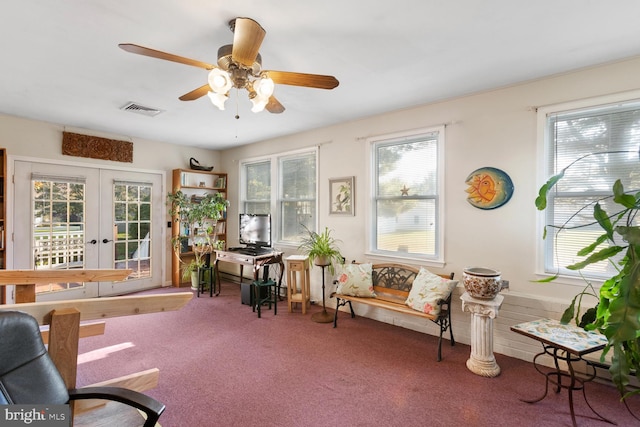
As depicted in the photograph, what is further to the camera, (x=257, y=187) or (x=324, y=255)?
(x=257, y=187)

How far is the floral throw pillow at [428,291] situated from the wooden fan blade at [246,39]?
2512mm

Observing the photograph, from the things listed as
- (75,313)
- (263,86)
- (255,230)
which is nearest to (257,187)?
(255,230)

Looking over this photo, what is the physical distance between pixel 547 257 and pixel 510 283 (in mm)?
391

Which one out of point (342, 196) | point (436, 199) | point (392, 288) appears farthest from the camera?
point (342, 196)

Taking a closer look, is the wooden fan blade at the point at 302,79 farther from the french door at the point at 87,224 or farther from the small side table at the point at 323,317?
the french door at the point at 87,224

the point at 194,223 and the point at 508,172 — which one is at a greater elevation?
the point at 508,172

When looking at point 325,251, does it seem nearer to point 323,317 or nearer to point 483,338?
point 323,317

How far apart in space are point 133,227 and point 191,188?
1.14 m

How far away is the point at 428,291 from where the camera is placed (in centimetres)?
293

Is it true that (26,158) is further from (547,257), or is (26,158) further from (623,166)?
(623,166)

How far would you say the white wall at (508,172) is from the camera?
2580mm

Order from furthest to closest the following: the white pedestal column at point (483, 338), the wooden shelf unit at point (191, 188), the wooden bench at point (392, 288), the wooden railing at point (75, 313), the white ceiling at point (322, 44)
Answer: the wooden shelf unit at point (191, 188) → the wooden bench at point (392, 288) → the white pedestal column at point (483, 338) → the white ceiling at point (322, 44) → the wooden railing at point (75, 313)

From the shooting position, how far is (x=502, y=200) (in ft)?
9.42

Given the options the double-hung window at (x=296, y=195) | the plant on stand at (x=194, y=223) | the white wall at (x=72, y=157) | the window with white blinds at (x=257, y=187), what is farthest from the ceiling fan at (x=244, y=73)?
the white wall at (x=72, y=157)
